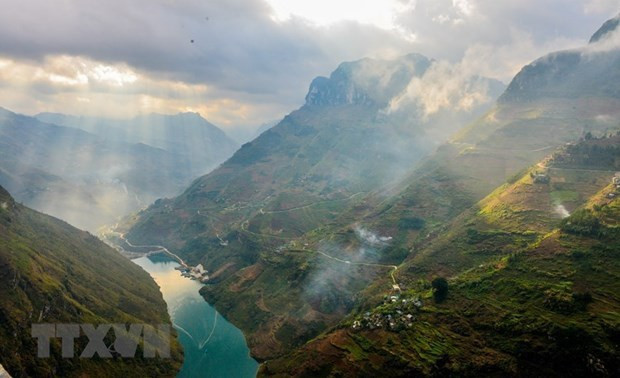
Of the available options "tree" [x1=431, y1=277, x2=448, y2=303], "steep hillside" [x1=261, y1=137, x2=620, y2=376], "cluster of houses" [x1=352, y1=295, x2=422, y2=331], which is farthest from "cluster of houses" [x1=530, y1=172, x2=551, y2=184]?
"cluster of houses" [x1=352, y1=295, x2=422, y2=331]

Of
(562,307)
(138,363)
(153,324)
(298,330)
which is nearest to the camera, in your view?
(562,307)

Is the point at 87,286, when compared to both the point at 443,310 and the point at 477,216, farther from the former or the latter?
the point at 477,216

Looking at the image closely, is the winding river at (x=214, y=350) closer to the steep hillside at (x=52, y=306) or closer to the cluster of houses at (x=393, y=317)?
the steep hillside at (x=52, y=306)

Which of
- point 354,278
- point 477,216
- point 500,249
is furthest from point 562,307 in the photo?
point 354,278
